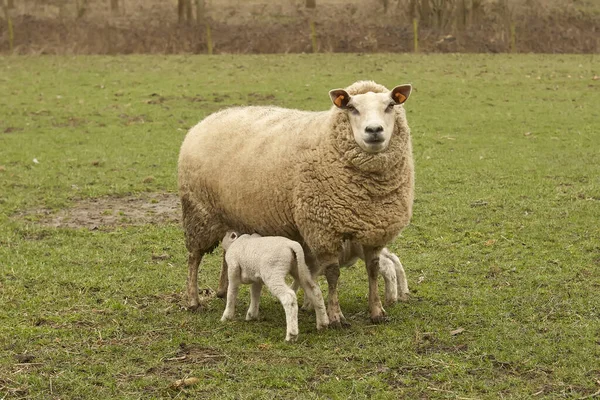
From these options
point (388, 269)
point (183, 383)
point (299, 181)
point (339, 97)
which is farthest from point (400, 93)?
point (183, 383)

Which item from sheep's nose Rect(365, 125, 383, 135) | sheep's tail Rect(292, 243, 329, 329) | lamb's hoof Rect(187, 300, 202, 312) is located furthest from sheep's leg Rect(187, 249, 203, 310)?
sheep's nose Rect(365, 125, 383, 135)

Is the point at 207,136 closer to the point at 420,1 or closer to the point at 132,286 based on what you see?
the point at 132,286

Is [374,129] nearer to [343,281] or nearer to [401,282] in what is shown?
[401,282]

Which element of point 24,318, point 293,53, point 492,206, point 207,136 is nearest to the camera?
point 24,318

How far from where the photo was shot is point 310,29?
34.5 metres

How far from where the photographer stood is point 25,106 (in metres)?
21.2

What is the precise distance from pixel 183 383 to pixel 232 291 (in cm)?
152

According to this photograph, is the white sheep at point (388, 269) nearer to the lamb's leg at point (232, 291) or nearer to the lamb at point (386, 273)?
the lamb at point (386, 273)

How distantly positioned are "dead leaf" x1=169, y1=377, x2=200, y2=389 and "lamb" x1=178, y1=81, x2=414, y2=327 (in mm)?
1552

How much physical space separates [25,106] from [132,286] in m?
13.8

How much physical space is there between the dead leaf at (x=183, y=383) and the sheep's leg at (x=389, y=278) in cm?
231

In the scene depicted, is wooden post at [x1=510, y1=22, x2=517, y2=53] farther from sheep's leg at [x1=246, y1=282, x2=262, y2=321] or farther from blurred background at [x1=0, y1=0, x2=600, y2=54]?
sheep's leg at [x1=246, y1=282, x2=262, y2=321]

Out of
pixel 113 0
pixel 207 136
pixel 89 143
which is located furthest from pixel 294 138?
pixel 113 0

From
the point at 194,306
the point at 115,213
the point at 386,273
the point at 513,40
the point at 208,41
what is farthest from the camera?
the point at 208,41
